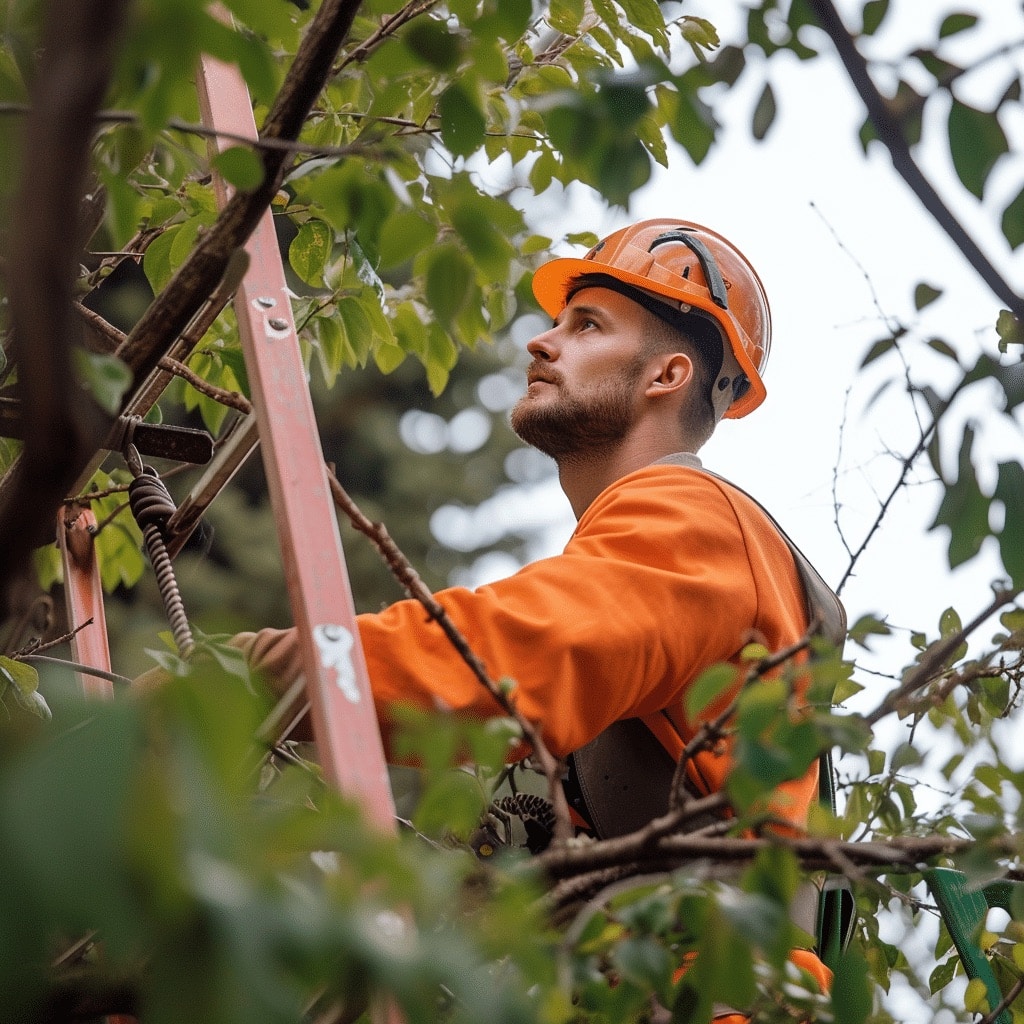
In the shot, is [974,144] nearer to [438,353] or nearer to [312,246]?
[312,246]

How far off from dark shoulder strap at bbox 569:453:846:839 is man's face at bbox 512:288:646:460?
0.85 m

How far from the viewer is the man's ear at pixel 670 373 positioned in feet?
10.7

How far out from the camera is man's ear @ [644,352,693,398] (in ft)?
10.7

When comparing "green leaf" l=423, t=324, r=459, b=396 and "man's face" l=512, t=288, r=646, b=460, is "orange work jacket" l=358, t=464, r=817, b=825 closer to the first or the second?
"man's face" l=512, t=288, r=646, b=460

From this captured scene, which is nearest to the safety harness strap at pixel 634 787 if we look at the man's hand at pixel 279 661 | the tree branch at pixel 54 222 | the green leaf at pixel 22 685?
the man's hand at pixel 279 661

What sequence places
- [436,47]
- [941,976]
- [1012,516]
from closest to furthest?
1. [436,47]
2. [1012,516]
3. [941,976]

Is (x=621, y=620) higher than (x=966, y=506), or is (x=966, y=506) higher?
(x=966, y=506)

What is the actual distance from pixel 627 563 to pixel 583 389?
0.99 meters

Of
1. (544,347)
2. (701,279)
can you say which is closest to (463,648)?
(544,347)

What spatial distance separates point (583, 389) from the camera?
10.6 feet

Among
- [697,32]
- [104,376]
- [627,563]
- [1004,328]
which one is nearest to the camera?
[104,376]

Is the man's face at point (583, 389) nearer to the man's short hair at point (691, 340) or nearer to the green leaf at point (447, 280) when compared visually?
the man's short hair at point (691, 340)

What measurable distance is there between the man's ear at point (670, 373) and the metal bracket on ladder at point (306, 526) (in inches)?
51.1

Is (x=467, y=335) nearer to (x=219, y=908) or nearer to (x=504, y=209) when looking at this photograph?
(x=504, y=209)
